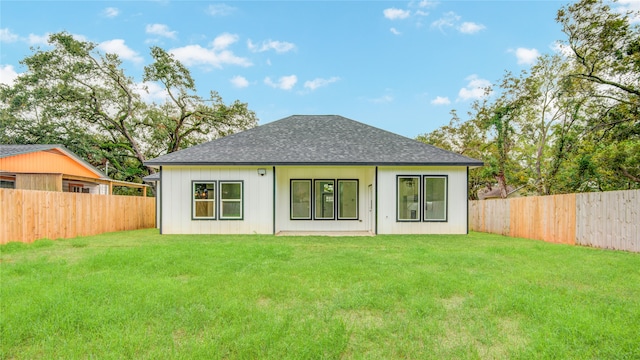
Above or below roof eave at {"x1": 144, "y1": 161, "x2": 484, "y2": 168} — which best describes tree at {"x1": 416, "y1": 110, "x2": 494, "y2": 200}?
above

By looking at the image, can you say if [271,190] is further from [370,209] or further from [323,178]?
[370,209]

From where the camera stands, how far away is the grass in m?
2.92

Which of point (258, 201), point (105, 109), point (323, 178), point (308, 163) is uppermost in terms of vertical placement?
point (105, 109)

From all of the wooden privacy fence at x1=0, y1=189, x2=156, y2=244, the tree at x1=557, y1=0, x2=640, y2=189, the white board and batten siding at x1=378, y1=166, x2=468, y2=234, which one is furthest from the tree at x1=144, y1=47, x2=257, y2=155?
the tree at x1=557, y1=0, x2=640, y2=189

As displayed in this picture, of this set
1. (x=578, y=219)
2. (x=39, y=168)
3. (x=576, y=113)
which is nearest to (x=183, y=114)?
(x=39, y=168)

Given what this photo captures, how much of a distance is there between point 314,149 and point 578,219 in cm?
800

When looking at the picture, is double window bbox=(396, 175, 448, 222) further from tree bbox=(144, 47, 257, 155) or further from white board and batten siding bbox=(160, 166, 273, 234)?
tree bbox=(144, 47, 257, 155)

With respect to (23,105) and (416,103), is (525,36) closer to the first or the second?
(416,103)

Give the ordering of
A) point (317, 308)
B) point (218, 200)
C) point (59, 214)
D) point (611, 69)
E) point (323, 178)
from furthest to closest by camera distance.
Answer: point (323, 178) → point (611, 69) → point (218, 200) → point (59, 214) → point (317, 308)

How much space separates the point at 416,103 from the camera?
68.7 ft

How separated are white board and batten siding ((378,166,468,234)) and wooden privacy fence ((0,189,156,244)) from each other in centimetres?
941

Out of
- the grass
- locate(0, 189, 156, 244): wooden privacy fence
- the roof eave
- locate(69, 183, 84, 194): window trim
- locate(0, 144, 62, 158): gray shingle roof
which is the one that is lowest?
the grass

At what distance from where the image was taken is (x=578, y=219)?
885 centimetres

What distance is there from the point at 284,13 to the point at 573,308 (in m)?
15.2
